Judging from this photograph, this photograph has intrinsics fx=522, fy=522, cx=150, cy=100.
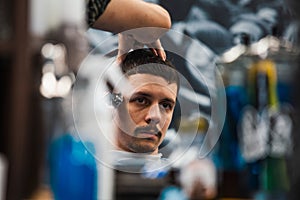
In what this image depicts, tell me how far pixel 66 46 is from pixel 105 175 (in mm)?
209

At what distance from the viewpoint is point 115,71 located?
155mm

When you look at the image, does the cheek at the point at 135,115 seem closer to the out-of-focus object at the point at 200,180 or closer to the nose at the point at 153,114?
the nose at the point at 153,114

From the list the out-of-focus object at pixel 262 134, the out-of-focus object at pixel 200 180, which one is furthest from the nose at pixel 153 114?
the out-of-focus object at pixel 200 180

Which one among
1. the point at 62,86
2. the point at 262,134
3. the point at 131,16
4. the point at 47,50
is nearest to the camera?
the point at 131,16

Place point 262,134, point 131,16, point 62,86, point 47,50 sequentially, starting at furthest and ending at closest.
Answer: point 47,50
point 62,86
point 262,134
point 131,16

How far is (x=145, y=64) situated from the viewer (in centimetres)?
15

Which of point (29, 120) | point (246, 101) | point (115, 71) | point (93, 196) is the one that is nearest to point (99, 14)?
point (115, 71)

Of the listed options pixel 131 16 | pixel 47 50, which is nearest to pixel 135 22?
pixel 131 16

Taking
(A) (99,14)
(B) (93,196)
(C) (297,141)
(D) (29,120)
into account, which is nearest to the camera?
(A) (99,14)

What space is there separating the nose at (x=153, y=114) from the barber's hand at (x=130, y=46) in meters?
0.01

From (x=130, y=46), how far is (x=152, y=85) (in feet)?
0.04

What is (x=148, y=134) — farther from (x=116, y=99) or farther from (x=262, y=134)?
(x=262, y=134)

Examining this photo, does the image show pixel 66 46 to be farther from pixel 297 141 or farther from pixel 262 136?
pixel 297 141

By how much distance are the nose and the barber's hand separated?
15 millimetres
